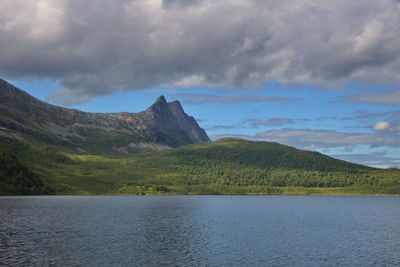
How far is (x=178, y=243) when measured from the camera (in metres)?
88.9

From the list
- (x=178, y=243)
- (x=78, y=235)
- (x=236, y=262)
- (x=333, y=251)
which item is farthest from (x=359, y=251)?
(x=78, y=235)

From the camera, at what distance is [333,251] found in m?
80.1

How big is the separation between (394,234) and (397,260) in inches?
1597

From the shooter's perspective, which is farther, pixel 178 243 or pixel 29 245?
pixel 178 243

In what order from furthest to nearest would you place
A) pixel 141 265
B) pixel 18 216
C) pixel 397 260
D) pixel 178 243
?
pixel 18 216, pixel 178 243, pixel 397 260, pixel 141 265

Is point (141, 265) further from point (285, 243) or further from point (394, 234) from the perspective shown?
point (394, 234)

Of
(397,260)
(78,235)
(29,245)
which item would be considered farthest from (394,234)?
(29,245)

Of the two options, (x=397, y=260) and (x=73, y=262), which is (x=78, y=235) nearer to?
(x=73, y=262)

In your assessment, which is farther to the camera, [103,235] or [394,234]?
[394,234]

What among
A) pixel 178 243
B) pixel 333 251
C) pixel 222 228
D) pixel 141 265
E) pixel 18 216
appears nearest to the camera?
pixel 141 265

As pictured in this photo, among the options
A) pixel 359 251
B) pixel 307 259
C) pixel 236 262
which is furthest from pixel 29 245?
pixel 359 251

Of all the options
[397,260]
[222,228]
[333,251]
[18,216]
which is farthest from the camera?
[18,216]

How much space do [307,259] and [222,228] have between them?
1933 inches

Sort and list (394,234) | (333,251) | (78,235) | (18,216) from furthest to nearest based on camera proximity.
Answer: (18,216)
(394,234)
(78,235)
(333,251)
